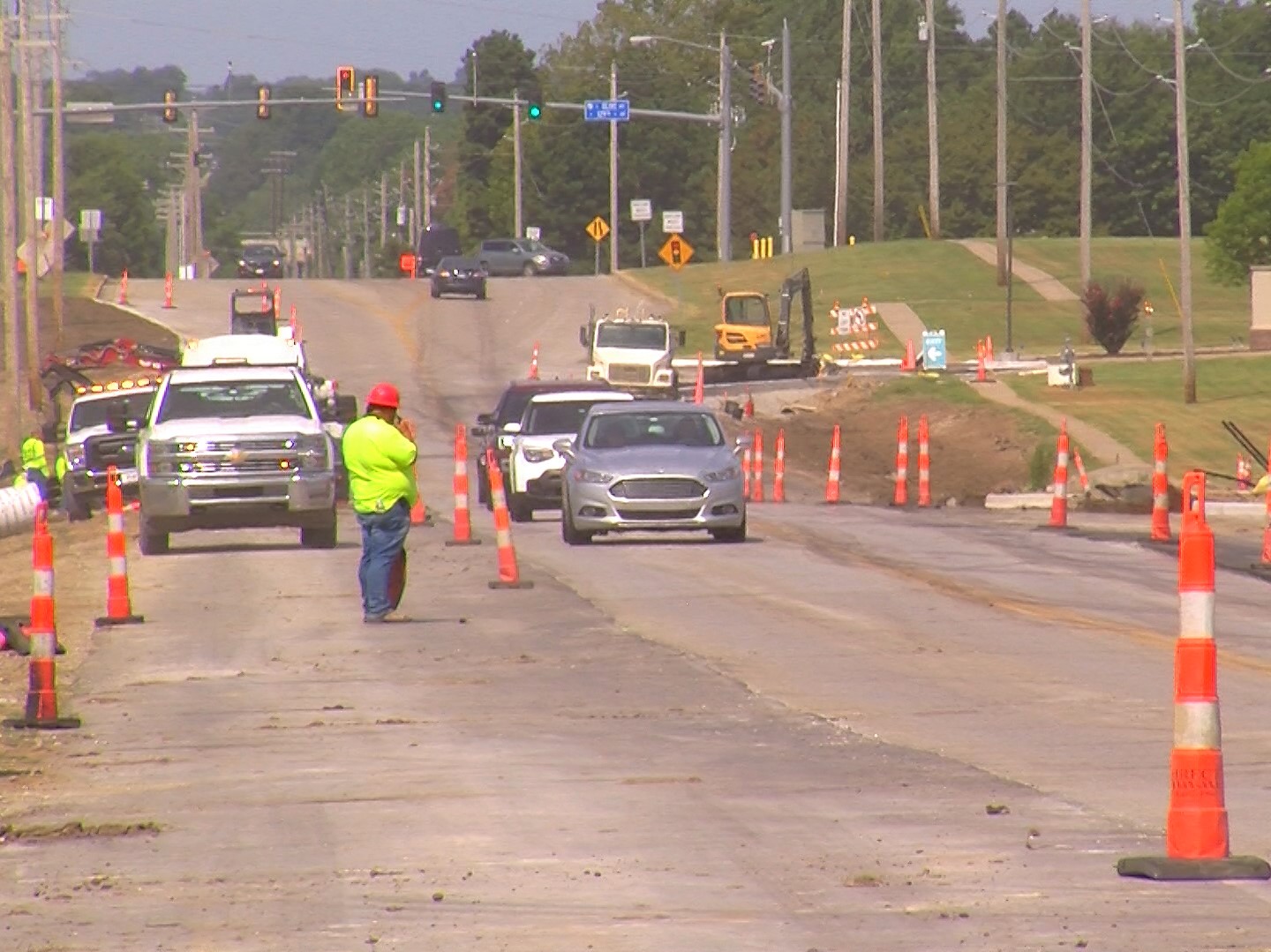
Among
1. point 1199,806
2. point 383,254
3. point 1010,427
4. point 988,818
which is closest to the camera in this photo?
point 1199,806

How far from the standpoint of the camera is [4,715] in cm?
1546

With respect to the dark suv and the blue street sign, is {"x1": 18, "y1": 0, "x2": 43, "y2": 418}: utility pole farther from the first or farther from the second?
the dark suv

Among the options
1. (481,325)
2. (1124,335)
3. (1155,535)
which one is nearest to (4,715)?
(1155,535)

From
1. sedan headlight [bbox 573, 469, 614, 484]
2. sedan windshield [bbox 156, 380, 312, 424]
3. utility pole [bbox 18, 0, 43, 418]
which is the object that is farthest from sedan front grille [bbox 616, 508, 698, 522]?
utility pole [bbox 18, 0, 43, 418]

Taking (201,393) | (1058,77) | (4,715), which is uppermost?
(1058,77)

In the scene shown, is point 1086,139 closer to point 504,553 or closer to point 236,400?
point 236,400

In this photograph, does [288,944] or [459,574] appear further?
[459,574]

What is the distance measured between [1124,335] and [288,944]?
61.6 metres

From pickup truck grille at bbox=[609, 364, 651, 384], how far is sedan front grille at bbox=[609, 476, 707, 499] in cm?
2916

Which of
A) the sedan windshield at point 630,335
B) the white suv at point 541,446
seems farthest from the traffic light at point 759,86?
the white suv at point 541,446

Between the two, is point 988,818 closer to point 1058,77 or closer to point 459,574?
point 459,574

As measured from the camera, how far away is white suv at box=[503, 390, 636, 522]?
31781mm

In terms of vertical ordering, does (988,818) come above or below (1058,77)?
below

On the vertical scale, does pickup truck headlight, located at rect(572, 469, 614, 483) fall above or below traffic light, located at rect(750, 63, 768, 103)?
below
